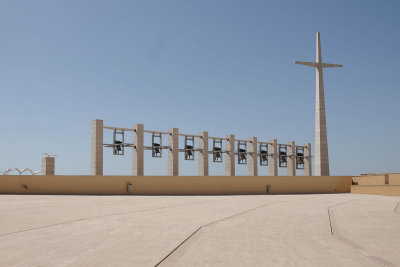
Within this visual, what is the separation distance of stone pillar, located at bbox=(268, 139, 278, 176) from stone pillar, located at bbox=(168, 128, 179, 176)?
1458 cm

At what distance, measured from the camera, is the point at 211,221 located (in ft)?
29.1

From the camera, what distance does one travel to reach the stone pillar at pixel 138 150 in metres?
31.9

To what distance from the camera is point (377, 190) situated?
77.4ft

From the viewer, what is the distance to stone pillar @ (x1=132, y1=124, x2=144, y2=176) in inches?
1255

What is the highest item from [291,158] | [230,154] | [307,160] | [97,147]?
[97,147]

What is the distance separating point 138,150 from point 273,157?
19.3 meters

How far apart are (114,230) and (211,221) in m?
2.56

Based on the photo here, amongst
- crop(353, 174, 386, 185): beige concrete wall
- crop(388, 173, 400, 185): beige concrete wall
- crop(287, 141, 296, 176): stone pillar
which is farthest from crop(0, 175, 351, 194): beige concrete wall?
crop(287, 141, 296, 176): stone pillar

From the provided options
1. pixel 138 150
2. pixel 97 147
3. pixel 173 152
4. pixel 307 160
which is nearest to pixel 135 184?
pixel 97 147

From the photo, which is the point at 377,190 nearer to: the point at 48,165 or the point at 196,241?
the point at 196,241

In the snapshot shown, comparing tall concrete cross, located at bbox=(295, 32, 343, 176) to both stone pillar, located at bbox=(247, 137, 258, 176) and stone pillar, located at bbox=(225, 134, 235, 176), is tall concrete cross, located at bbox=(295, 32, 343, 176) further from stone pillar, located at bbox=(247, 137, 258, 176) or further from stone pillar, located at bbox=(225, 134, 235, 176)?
stone pillar, located at bbox=(225, 134, 235, 176)

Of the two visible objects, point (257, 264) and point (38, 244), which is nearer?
point (257, 264)

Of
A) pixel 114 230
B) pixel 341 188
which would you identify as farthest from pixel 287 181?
pixel 114 230

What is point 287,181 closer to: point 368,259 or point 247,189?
point 247,189
